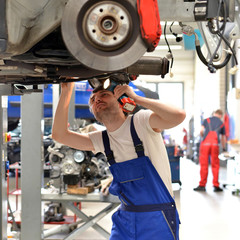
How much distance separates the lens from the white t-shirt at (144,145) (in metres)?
2.67

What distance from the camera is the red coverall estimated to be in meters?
9.43

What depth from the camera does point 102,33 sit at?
178cm

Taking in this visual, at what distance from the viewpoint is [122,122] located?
2797mm

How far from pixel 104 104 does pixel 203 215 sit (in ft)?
15.5

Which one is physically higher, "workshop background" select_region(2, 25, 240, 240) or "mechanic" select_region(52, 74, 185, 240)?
"mechanic" select_region(52, 74, 185, 240)

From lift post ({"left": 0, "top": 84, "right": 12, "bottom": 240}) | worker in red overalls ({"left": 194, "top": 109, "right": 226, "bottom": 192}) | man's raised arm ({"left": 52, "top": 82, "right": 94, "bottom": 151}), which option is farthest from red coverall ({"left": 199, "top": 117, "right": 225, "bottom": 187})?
man's raised arm ({"left": 52, "top": 82, "right": 94, "bottom": 151})

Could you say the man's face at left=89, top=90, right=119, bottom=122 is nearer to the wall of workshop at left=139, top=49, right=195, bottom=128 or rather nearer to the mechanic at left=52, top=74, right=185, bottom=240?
the mechanic at left=52, top=74, right=185, bottom=240

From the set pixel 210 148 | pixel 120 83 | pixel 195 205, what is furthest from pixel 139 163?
pixel 210 148

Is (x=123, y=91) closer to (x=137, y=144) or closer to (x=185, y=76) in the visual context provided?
(x=137, y=144)

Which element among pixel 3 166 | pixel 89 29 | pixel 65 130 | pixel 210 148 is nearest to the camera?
pixel 89 29

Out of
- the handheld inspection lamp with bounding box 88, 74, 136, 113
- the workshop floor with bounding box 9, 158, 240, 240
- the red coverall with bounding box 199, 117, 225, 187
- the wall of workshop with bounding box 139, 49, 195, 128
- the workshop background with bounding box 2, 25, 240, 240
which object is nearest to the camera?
the handheld inspection lamp with bounding box 88, 74, 136, 113

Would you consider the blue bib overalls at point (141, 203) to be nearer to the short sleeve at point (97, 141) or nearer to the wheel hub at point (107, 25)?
the short sleeve at point (97, 141)

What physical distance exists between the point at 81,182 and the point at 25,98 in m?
1.03

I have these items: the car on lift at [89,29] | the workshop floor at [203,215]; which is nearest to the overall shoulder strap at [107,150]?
the car on lift at [89,29]
